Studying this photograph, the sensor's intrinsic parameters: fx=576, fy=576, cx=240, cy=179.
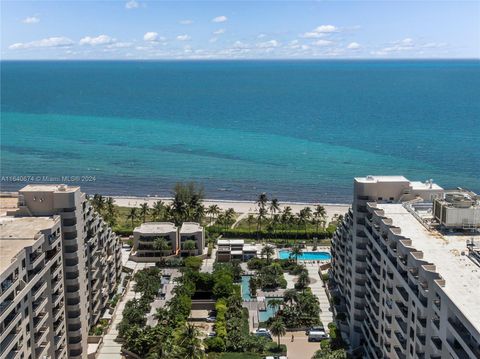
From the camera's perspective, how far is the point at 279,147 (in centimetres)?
19988

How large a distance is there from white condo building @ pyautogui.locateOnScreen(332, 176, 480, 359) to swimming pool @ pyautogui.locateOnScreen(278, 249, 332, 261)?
63.2ft

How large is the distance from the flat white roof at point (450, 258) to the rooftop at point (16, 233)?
110ft

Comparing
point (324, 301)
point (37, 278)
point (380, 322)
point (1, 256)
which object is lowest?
point (324, 301)

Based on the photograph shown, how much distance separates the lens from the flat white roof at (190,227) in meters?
98.9

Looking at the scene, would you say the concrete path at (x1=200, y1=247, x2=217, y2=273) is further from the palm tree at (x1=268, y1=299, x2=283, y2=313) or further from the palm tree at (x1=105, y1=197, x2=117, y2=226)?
the palm tree at (x1=105, y1=197, x2=117, y2=226)

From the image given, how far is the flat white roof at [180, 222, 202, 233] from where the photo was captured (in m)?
98.9

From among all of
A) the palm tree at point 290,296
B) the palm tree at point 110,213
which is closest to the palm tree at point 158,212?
the palm tree at point 110,213

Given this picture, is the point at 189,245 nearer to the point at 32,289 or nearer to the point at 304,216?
the point at 304,216

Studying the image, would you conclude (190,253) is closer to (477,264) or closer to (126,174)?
(477,264)

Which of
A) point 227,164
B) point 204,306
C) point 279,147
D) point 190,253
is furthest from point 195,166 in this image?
point 204,306

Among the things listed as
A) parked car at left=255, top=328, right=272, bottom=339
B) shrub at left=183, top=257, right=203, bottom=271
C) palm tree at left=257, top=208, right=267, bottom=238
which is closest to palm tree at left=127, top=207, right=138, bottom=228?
shrub at left=183, top=257, right=203, bottom=271

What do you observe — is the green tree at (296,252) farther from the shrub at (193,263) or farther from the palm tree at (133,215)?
the palm tree at (133,215)

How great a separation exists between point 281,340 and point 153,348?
16.3 m

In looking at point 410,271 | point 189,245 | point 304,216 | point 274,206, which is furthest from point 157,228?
point 410,271
